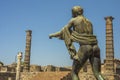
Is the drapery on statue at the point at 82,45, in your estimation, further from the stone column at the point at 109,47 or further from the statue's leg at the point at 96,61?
the stone column at the point at 109,47

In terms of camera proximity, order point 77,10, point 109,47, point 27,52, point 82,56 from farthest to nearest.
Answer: point 27,52 → point 109,47 → point 77,10 → point 82,56

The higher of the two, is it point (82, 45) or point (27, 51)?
point (27, 51)

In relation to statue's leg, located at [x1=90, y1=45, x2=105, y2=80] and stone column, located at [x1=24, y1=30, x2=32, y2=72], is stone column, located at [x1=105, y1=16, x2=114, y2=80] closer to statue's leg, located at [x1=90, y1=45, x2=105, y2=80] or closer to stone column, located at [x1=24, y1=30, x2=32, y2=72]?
stone column, located at [x1=24, y1=30, x2=32, y2=72]

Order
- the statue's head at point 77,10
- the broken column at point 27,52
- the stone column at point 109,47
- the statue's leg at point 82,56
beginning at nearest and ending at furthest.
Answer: the statue's leg at point 82,56, the statue's head at point 77,10, the stone column at point 109,47, the broken column at point 27,52

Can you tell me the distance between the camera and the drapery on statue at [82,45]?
4707 millimetres

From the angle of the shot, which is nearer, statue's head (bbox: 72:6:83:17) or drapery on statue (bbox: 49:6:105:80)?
drapery on statue (bbox: 49:6:105:80)

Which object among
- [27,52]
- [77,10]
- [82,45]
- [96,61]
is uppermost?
[27,52]

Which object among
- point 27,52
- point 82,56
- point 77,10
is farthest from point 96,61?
point 27,52

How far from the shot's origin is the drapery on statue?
4.71m

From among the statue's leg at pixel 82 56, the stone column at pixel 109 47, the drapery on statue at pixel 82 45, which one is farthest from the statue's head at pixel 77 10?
the stone column at pixel 109 47

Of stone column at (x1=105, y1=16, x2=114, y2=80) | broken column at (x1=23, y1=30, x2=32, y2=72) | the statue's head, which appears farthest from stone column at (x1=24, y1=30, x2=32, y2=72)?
the statue's head

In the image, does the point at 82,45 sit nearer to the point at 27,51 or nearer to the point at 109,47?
the point at 109,47

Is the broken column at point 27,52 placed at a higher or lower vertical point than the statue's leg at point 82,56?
higher

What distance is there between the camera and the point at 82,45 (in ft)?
15.6
